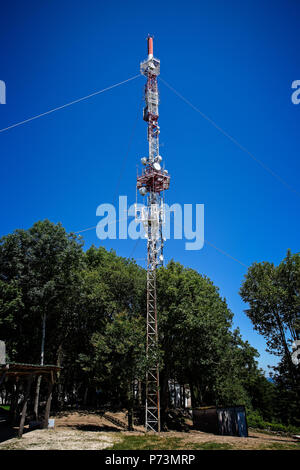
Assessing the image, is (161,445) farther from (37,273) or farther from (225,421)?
(37,273)

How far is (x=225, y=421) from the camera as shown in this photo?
20.3m

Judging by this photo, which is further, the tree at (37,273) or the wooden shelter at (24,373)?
the tree at (37,273)

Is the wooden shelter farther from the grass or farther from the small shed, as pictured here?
the small shed

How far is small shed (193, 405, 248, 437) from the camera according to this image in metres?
19.4

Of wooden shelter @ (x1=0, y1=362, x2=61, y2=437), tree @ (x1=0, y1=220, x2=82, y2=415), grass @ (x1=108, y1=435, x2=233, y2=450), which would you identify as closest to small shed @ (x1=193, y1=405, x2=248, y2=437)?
grass @ (x1=108, y1=435, x2=233, y2=450)

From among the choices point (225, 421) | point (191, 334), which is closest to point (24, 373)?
point (191, 334)

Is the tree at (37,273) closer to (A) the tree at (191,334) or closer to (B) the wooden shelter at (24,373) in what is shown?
(B) the wooden shelter at (24,373)

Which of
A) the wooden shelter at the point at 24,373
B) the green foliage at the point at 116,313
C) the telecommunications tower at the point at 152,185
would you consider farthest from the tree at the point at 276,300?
the wooden shelter at the point at 24,373

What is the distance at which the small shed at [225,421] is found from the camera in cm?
1942

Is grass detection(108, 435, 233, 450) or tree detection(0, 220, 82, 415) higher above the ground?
tree detection(0, 220, 82, 415)
